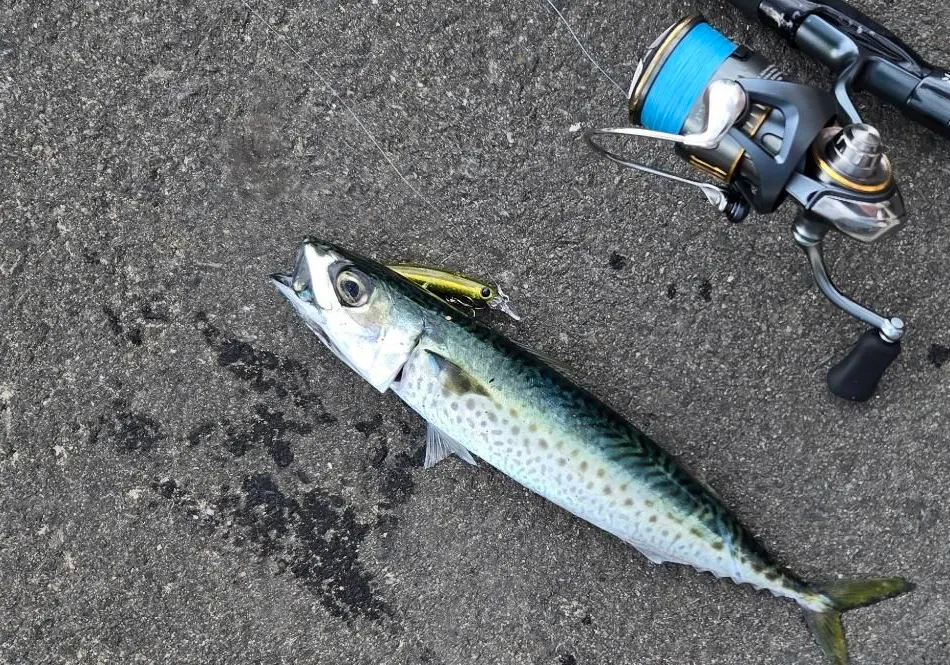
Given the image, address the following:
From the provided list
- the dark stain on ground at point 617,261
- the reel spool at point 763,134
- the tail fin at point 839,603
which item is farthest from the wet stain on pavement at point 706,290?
the tail fin at point 839,603

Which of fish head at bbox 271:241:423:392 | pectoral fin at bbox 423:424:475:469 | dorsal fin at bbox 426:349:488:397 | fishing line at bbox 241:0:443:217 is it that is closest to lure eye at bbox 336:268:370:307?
fish head at bbox 271:241:423:392

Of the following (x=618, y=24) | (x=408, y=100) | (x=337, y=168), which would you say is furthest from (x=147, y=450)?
(x=618, y=24)

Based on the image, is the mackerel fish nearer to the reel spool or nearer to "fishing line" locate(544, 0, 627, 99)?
the reel spool

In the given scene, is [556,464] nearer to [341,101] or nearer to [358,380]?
[358,380]

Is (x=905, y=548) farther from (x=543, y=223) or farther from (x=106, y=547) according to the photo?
(x=106, y=547)

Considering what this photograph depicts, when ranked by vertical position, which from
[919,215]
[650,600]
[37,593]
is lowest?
[37,593]

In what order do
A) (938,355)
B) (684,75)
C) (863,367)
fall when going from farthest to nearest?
(938,355) < (863,367) < (684,75)

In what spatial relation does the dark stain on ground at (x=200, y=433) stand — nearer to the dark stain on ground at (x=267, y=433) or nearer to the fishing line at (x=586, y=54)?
the dark stain on ground at (x=267, y=433)

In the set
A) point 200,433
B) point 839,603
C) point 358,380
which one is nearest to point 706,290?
point 839,603
